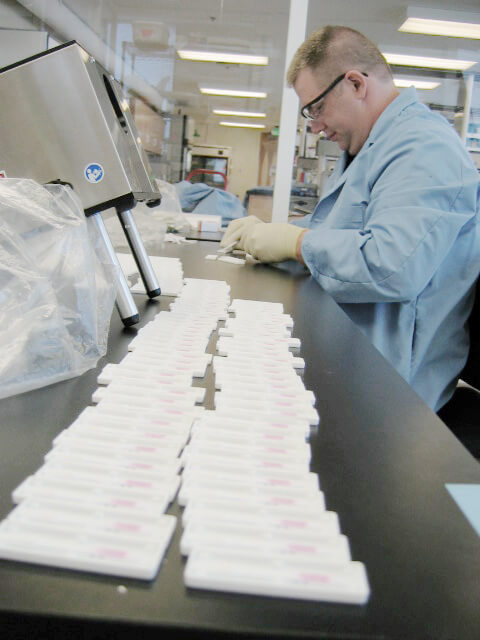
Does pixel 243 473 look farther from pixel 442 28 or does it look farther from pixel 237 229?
pixel 442 28

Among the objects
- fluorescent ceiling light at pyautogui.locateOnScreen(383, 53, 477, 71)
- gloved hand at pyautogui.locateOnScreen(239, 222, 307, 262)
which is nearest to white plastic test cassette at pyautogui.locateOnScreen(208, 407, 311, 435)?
gloved hand at pyautogui.locateOnScreen(239, 222, 307, 262)

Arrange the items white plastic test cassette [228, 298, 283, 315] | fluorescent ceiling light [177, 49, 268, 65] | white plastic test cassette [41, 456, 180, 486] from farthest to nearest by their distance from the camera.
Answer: fluorescent ceiling light [177, 49, 268, 65]
white plastic test cassette [228, 298, 283, 315]
white plastic test cassette [41, 456, 180, 486]

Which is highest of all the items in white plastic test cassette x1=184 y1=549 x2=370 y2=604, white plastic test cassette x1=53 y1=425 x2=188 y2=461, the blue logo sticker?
the blue logo sticker

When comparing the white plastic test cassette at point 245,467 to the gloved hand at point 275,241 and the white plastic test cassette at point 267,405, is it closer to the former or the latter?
the white plastic test cassette at point 267,405

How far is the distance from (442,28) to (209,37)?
5.19 ft

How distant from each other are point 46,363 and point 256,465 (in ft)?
0.96

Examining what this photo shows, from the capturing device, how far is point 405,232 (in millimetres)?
1119

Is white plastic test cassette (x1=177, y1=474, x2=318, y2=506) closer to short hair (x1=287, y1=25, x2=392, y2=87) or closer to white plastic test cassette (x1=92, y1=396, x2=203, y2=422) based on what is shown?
white plastic test cassette (x1=92, y1=396, x2=203, y2=422)

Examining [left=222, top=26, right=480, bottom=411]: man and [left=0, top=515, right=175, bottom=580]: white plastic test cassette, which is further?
[left=222, top=26, right=480, bottom=411]: man

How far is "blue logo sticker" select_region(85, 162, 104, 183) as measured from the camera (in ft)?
2.44

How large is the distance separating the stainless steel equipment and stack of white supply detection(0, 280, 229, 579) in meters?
0.29

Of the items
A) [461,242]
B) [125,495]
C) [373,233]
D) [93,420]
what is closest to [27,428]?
[93,420]

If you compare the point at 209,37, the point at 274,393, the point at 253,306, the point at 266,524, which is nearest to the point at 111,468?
the point at 266,524

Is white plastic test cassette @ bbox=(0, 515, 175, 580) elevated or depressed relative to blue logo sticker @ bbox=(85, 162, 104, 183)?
depressed
